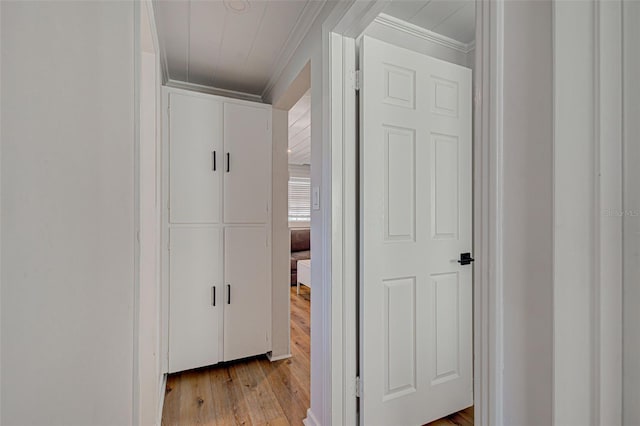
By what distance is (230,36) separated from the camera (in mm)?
1905

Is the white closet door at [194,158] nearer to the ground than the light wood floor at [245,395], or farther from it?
farther from it

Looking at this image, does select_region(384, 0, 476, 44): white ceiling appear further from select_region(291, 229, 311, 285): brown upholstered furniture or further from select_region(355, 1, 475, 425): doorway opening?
select_region(291, 229, 311, 285): brown upholstered furniture

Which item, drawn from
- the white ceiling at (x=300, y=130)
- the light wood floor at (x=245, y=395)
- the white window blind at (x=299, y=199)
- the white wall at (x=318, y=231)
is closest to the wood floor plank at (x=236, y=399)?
the light wood floor at (x=245, y=395)

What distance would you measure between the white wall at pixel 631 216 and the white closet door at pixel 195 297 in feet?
7.48

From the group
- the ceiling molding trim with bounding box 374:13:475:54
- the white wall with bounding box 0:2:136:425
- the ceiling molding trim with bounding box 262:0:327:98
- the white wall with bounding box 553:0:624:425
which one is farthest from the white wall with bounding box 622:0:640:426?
the ceiling molding trim with bounding box 374:13:475:54

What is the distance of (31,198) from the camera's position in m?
0.46

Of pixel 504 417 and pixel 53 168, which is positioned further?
pixel 504 417

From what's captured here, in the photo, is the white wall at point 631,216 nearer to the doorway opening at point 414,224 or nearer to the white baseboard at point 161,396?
the doorway opening at point 414,224

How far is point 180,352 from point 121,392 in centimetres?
158

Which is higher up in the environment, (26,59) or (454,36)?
(454,36)

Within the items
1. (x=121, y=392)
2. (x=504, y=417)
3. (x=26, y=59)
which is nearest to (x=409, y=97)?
(x=504, y=417)

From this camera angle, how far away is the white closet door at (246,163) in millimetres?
2408

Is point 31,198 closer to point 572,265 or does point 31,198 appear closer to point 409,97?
point 572,265

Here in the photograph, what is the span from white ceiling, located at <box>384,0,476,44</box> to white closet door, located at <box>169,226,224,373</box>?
6.32ft
